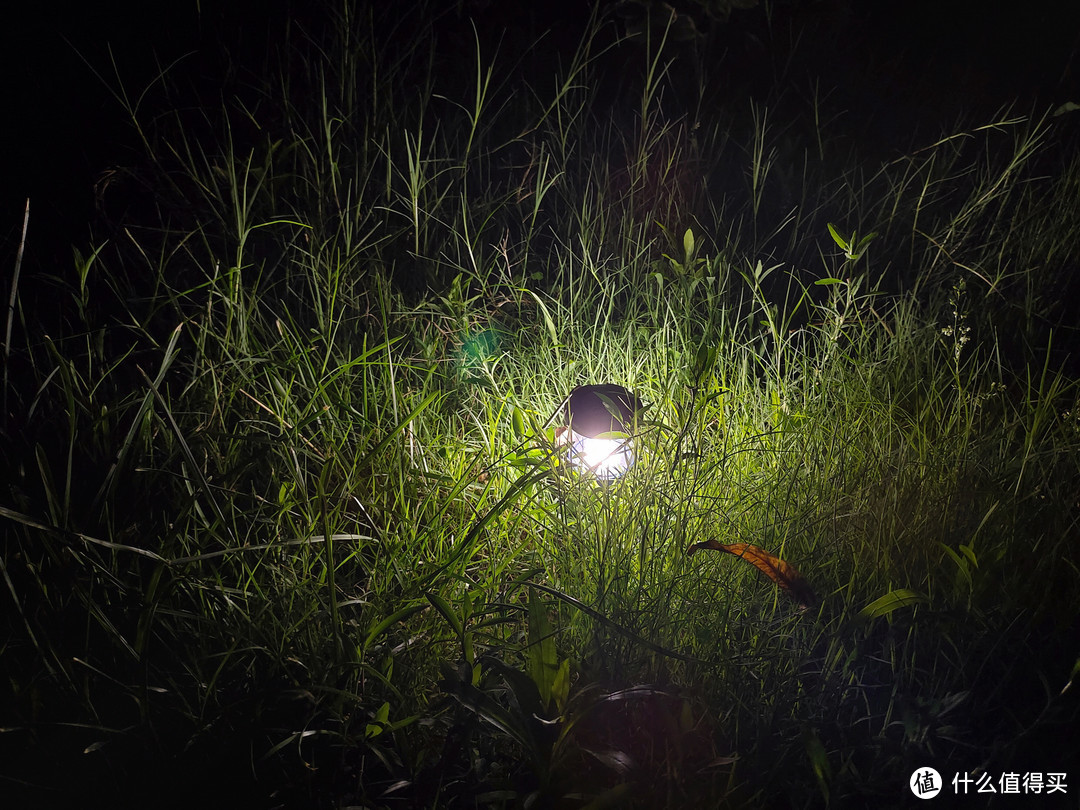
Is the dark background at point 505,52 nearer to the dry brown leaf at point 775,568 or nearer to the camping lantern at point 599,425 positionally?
the camping lantern at point 599,425

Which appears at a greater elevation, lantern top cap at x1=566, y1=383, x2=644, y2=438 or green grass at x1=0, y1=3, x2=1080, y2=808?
lantern top cap at x1=566, y1=383, x2=644, y2=438

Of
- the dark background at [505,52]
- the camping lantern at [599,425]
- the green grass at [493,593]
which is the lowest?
the green grass at [493,593]

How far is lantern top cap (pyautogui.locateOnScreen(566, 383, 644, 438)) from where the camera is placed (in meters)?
1.32

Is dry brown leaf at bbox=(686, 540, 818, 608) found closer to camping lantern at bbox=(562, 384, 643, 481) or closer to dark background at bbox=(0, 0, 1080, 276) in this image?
camping lantern at bbox=(562, 384, 643, 481)

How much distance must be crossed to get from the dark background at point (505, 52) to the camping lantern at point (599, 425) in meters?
1.09

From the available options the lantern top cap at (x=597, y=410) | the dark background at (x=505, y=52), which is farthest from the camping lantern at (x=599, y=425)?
the dark background at (x=505, y=52)

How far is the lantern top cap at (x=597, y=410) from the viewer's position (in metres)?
1.32

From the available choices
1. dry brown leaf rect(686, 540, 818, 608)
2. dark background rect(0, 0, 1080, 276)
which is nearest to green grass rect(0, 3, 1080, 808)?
dry brown leaf rect(686, 540, 818, 608)

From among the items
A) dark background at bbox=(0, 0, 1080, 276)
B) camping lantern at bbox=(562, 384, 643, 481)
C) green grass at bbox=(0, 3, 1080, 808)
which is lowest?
green grass at bbox=(0, 3, 1080, 808)

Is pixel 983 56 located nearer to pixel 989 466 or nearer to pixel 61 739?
pixel 989 466

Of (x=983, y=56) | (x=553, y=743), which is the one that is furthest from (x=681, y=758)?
(x=983, y=56)

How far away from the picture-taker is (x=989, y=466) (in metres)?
1.52

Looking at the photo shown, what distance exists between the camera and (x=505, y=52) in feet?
9.68

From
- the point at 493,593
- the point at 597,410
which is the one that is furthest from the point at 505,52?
the point at 493,593
